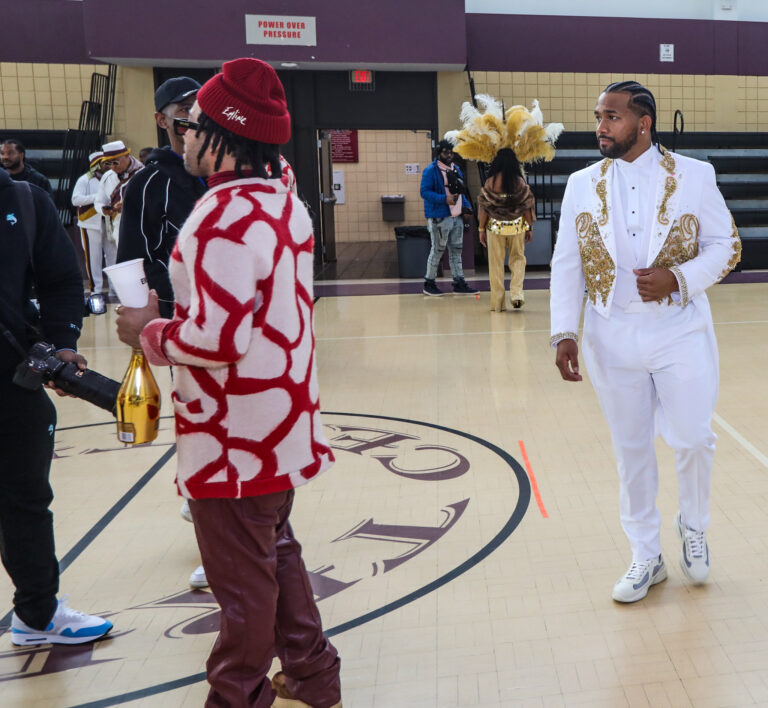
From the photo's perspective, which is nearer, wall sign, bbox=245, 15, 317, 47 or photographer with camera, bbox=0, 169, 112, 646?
photographer with camera, bbox=0, 169, 112, 646

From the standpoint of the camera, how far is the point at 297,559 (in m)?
1.94

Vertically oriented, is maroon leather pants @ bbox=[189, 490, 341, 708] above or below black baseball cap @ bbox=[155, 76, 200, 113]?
below

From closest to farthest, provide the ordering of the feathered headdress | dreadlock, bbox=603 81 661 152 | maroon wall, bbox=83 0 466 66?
dreadlock, bbox=603 81 661 152 < the feathered headdress < maroon wall, bbox=83 0 466 66

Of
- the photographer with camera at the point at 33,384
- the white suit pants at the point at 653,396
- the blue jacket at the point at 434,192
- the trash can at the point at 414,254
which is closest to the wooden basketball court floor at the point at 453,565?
the photographer with camera at the point at 33,384

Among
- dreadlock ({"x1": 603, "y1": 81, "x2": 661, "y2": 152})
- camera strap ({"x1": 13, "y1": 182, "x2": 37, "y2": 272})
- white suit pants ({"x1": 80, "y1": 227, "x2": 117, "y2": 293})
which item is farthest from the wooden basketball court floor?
white suit pants ({"x1": 80, "y1": 227, "x2": 117, "y2": 293})

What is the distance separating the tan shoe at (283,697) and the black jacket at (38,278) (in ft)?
3.22

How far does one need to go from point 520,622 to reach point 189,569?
1.09 meters

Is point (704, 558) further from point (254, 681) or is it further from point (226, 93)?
point (226, 93)

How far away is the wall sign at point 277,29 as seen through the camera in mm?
10992

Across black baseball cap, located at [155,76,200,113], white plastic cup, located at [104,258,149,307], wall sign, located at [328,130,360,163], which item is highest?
wall sign, located at [328,130,360,163]

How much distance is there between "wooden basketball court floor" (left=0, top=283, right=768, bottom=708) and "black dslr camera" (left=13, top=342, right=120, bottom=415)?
730mm

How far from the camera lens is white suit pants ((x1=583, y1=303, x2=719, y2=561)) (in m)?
2.44

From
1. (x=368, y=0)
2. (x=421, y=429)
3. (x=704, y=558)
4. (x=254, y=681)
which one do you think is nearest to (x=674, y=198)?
(x=704, y=558)

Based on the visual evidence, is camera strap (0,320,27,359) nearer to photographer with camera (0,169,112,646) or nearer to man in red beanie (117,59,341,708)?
photographer with camera (0,169,112,646)
